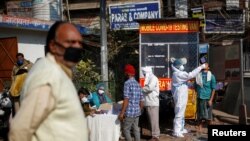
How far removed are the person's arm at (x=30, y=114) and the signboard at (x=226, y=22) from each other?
1659 cm

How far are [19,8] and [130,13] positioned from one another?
5.05 meters

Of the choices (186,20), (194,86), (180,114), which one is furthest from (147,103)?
(186,20)

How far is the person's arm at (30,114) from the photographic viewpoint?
2494mm

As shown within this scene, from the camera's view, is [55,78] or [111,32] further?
[111,32]

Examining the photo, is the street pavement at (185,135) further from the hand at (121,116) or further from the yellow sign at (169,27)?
the yellow sign at (169,27)

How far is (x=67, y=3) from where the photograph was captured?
20344mm

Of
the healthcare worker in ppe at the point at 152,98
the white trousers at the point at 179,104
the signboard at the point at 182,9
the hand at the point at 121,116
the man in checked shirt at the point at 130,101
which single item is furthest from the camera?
the signboard at the point at 182,9

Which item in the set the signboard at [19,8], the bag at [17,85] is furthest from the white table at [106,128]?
the signboard at [19,8]

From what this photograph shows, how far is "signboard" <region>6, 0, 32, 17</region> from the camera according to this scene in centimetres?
1872

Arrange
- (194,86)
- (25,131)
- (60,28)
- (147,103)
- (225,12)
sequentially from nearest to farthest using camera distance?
1. (25,131)
2. (60,28)
3. (147,103)
4. (194,86)
5. (225,12)

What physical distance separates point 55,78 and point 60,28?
35 cm

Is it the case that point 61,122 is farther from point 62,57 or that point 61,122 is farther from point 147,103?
point 147,103

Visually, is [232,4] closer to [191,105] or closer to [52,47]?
[191,105]

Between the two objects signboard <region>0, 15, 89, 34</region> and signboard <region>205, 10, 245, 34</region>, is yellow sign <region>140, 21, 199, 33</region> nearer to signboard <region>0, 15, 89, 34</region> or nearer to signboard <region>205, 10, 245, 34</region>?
signboard <region>0, 15, 89, 34</region>
